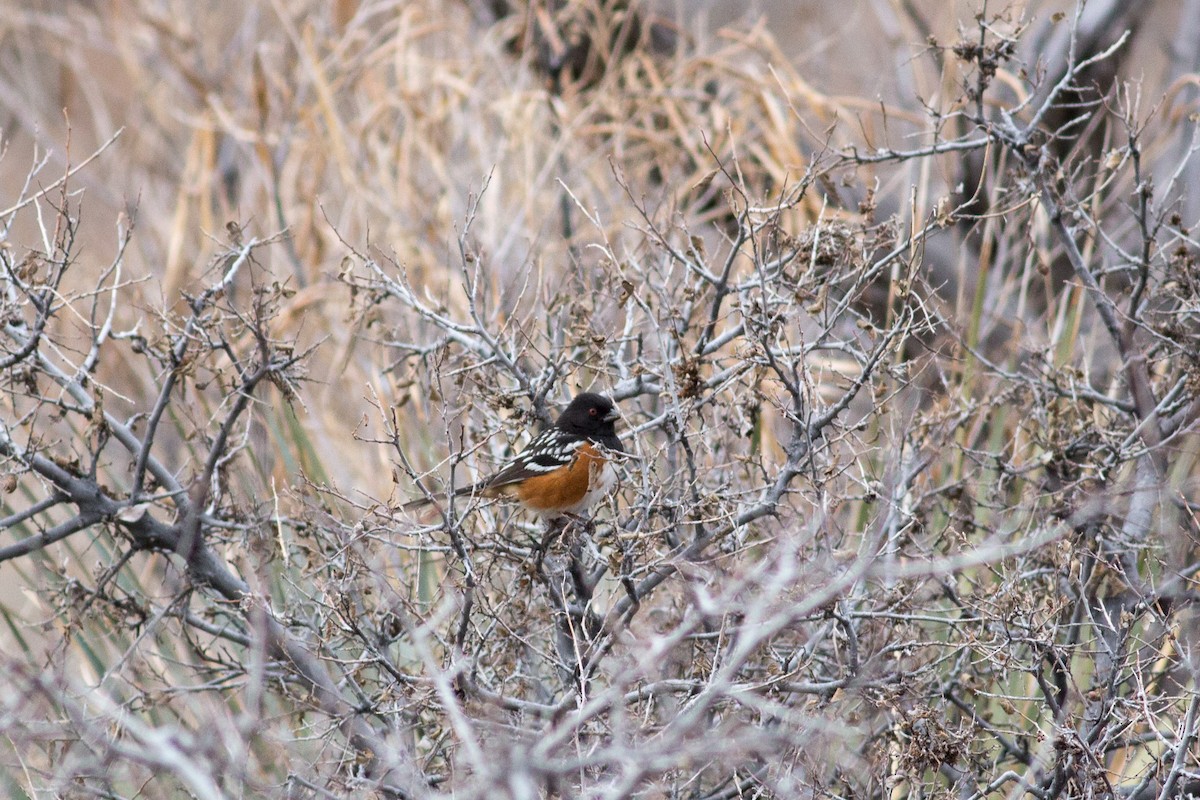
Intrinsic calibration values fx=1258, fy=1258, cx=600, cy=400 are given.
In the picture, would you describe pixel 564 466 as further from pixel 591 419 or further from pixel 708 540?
pixel 708 540

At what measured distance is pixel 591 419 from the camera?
3.77 metres

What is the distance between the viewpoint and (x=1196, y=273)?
11.3 feet

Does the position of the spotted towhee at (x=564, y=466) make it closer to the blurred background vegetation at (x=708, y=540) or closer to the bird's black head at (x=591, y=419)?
the bird's black head at (x=591, y=419)

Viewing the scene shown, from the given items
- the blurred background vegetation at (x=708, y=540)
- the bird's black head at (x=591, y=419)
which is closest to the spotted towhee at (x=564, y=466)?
the bird's black head at (x=591, y=419)

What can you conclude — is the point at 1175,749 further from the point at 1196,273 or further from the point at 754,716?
the point at 1196,273

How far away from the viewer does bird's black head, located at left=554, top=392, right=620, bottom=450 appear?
373 centimetres

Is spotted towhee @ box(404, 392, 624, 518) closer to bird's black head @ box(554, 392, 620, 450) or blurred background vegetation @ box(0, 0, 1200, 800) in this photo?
bird's black head @ box(554, 392, 620, 450)

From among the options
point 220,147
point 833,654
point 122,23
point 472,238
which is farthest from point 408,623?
point 122,23

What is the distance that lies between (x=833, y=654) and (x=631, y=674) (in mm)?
1681

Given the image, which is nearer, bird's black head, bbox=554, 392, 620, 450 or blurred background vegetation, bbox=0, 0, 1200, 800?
blurred background vegetation, bbox=0, 0, 1200, 800

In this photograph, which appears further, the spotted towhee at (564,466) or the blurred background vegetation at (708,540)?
the spotted towhee at (564,466)

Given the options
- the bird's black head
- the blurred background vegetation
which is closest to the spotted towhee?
the bird's black head

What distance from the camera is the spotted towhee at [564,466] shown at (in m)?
3.64

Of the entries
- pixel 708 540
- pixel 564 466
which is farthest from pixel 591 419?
pixel 708 540
